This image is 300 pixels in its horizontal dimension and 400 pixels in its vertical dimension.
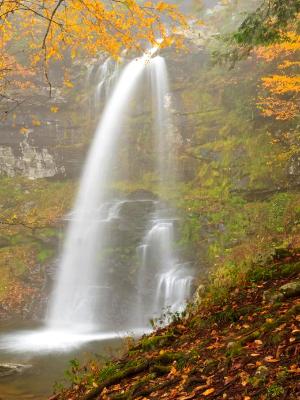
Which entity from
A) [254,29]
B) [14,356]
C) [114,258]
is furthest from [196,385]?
[114,258]

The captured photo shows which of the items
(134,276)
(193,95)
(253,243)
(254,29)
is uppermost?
(193,95)

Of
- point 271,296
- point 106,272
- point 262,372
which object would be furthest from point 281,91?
point 262,372

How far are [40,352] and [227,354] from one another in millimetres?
8152

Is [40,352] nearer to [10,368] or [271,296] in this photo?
[10,368]

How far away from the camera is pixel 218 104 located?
63.4ft

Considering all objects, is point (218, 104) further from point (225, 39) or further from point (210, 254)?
point (225, 39)

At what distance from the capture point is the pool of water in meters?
8.02

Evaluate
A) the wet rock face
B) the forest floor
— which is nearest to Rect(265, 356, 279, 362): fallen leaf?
the forest floor

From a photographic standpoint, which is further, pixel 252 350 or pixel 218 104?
pixel 218 104

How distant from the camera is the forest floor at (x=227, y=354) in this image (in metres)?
3.02

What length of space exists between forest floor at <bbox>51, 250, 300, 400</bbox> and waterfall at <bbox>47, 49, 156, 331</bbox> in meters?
6.70

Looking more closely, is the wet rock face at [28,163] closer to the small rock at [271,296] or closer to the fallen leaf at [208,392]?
the small rock at [271,296]

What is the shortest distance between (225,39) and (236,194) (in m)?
8.07

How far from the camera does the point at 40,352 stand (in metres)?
10.5
